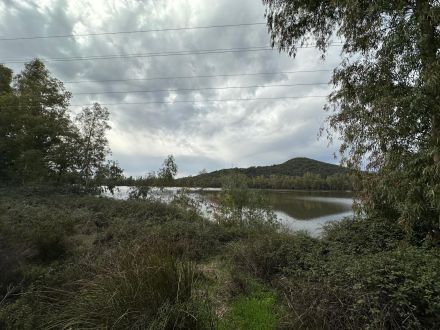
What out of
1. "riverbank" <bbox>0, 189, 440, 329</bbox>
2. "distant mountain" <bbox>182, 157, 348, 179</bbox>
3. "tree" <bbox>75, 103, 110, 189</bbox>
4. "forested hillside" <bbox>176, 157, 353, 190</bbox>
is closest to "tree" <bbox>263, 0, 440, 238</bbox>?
"riverbank" <bbox>0, 189, 440, 329</bbox>

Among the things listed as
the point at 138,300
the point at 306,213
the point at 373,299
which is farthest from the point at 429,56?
the point at 306,213

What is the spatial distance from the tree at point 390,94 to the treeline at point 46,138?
49.1 ft

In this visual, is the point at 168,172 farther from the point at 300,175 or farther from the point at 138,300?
the point at 300,175

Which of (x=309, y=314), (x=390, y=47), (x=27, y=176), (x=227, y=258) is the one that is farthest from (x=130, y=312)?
(x=27, y=176)

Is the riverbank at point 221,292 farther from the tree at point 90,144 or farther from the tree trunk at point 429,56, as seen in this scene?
the tree at point 90,144

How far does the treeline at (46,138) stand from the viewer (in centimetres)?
1598

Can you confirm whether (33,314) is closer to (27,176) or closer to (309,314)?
(309,314)

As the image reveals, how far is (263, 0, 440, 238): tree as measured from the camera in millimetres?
3975

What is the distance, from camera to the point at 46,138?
16781 mm

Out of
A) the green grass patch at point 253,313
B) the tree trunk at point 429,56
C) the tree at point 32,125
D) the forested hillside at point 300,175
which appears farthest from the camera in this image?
the forested hillside at point 300,175

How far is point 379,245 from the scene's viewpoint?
5207 millimetres

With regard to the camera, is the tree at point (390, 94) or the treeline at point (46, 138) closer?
the tree at point (390, 94)

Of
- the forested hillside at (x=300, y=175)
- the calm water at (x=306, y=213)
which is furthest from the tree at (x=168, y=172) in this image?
the forested hillside at (x=300, y=175)

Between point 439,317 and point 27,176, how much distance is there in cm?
2040
